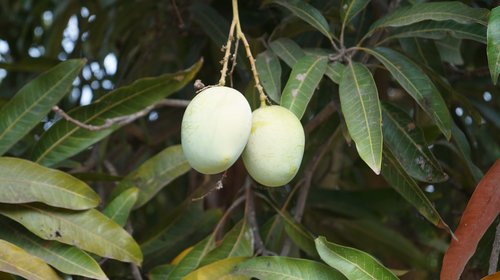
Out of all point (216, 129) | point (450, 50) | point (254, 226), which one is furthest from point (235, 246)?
point (450, 50)

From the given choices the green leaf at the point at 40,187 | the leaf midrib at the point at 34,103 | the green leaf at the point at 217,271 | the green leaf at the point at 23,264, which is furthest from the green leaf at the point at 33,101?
the green leaf at the point at 217,271

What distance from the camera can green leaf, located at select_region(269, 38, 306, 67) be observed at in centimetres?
107

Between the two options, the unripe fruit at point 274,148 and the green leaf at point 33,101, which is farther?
the green leaf at point 33,101

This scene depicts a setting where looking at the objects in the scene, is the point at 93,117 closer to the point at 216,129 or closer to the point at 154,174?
the point at 154,174

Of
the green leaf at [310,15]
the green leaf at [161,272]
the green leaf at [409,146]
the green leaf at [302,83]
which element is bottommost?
the green leaf at [161,272]

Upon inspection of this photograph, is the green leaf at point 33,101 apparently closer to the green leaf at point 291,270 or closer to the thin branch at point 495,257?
the green leaf at point 291,270

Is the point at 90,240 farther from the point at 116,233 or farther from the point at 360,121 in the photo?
the point at 360,121

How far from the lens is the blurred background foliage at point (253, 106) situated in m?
1.27

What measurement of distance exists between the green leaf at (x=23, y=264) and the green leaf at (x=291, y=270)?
26 centimetres

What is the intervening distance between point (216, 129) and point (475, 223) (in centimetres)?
37

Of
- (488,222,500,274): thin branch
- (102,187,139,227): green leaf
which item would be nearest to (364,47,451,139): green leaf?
(488,222,500,274): thin branch

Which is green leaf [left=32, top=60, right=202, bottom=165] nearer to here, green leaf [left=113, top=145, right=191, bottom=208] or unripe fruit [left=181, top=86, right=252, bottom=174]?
green leaf [left=113, top=145, right=191, bottom=208]

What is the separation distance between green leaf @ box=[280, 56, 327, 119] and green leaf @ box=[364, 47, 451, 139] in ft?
0.29

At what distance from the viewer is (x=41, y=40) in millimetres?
2256
